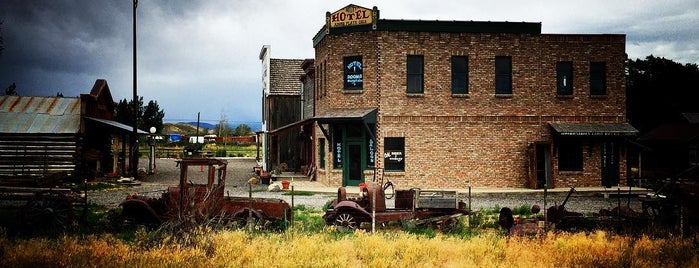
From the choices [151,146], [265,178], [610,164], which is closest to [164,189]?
[265,178]

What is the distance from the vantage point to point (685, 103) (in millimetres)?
46812

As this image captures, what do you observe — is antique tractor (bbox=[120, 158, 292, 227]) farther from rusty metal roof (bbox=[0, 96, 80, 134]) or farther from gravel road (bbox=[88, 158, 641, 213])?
rusty metal roof (bbox=[0, 96, 80, 134])

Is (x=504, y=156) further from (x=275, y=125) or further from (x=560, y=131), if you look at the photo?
(x=275, y=125)

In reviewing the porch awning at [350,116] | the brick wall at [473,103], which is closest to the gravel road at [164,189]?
the porch awning at [350,116]

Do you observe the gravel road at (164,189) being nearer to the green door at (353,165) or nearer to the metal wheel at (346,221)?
the green door at (353,165)

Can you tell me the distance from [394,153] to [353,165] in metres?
2.10

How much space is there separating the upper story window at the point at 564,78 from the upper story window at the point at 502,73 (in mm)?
2268

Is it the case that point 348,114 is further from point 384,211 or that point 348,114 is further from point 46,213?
point 46,213

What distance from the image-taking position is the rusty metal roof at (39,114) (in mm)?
25656

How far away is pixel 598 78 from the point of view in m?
25.8

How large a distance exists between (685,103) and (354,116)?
3614cm

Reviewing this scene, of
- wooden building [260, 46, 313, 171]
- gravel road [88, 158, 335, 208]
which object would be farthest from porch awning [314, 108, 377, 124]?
wooden building [260, 46, 313, 171]

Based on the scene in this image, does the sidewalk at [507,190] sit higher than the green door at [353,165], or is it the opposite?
the green door at [353,165]

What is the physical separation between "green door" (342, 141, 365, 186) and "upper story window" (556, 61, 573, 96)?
31.0 feet
